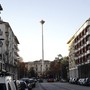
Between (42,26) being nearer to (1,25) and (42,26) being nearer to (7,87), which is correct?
(1,25)

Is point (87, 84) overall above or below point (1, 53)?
below

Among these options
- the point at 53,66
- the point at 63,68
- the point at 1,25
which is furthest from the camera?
the point at 53,66

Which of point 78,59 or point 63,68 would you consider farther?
point 63,68

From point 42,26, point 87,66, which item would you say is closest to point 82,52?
point 87,66

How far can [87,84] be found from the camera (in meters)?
75.6

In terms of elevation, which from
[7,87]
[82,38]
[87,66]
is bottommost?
[7,87]

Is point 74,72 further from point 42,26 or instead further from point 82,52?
point 42,26

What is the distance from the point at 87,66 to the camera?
100375mm

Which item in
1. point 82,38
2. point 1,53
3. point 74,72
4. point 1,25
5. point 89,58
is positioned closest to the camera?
point 1,53

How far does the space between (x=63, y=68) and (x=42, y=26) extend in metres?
22.7

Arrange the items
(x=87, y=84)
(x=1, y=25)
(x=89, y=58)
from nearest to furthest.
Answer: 1. (x=87, y=84)
2. (x=1, y=25)
3. (x=89, y=58)

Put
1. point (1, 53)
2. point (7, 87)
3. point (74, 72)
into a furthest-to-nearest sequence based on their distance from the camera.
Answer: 1. point (74, 72)
2. point (1, 53)
3. point (7, 87)

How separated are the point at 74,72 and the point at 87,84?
57815 millimetres

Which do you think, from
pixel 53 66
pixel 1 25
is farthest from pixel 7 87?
pixel 53 66
